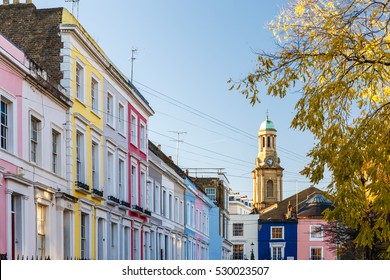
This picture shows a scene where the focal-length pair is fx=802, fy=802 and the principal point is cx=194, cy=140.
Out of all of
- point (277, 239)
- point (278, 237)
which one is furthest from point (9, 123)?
point (278, 237)

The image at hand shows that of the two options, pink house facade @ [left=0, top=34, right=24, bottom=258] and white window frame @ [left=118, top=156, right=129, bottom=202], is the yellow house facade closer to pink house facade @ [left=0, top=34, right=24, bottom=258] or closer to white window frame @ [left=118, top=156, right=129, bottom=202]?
white window frame @ [left=118, top=156, right=129, bottom=202]

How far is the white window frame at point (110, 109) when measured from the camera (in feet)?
97.6

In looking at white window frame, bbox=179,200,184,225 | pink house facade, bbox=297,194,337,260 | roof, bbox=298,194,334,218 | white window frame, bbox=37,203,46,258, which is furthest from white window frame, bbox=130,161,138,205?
roof, bbox=298,194,334,218

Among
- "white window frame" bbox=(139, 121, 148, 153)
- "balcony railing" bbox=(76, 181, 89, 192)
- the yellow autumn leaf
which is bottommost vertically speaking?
"balcony railing" bbox=(76, 181, 89, 192)

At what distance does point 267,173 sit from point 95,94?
111m

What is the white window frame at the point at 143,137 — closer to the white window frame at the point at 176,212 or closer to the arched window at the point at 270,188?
the white window frame at the point at 176,212

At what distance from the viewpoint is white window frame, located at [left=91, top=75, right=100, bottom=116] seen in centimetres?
2781

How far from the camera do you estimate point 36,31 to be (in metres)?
25.7

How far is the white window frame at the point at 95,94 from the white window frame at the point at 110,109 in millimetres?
1295

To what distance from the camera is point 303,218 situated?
80500mm

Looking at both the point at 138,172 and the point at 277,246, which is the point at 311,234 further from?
the point at 138,172

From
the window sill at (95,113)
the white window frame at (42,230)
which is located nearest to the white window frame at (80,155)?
the window sill at (95,113)

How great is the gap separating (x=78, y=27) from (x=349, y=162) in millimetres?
15280

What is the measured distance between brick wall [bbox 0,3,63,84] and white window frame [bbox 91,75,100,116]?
2.75m
